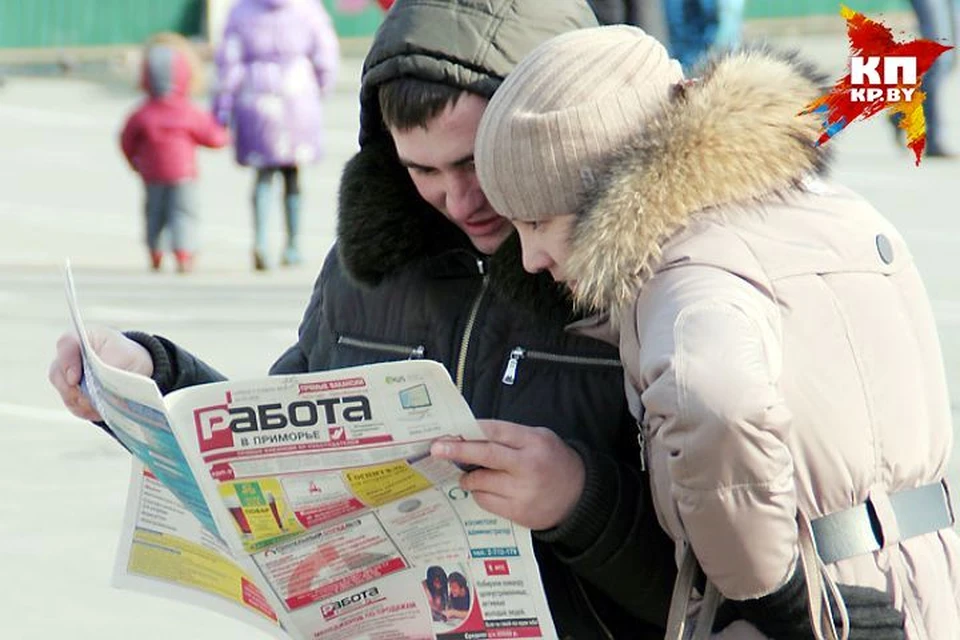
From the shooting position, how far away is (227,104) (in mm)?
11875

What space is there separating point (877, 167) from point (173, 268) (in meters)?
4.92

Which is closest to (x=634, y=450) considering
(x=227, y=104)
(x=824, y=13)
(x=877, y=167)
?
(x=227, y=104)

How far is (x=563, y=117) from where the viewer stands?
8.07 feet

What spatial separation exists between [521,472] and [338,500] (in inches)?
10.2

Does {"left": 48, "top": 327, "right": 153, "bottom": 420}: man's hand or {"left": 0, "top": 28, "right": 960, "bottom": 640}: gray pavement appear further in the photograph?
{"left": 0, "top": 28, "right": 960, "bottom": 640}: gray pavement

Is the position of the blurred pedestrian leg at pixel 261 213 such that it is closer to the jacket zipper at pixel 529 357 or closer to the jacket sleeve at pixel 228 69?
the jacket sleeve at pixel 228 69

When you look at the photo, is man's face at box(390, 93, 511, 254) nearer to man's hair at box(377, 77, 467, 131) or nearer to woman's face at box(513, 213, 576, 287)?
man's hair at box(377, 77, 467, 131)

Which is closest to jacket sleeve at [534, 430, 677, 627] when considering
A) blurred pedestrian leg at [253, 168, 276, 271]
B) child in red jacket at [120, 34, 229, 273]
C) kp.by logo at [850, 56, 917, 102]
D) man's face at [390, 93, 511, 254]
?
man's face at [390, 93, 511, 254]

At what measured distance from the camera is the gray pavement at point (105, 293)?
517 centimetres

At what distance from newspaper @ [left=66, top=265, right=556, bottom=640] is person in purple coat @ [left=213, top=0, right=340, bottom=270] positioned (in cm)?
879

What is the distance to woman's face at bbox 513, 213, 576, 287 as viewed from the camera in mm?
2510

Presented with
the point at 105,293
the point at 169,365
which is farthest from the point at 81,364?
the point at 105,293

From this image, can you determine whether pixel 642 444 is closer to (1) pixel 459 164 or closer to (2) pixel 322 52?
(1) pixel 459 164

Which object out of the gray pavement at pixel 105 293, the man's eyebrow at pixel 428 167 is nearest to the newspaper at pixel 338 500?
the man's eyebrow at pixel 428 167
